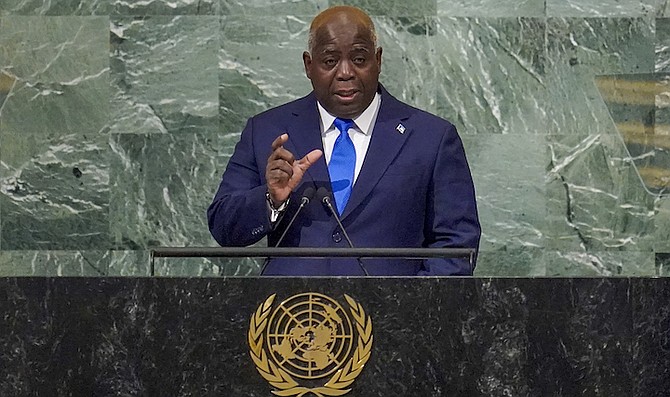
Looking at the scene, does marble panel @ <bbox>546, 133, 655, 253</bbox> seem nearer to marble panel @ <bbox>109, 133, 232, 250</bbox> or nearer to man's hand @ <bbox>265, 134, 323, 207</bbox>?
marble panel @ <bbox>109, 133, 232, 250</bbox>

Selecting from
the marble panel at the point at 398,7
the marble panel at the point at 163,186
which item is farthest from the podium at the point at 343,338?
the marble panel at the point at 398,7

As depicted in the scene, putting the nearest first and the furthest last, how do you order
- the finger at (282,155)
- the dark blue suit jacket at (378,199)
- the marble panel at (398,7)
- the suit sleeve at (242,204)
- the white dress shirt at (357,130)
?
the finger at (282,155), the suit sleeve at (242,204), the dark blue suit jacket at (378,199), the white dress shirt at (357,130), the marble panel at (398,7)

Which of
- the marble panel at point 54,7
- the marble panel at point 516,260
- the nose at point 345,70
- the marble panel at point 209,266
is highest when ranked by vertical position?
the nose at point 345,70

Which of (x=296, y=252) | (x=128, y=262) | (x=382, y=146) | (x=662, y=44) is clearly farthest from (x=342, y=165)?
(x=662, y=44)

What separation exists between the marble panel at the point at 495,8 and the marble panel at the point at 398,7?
52mm

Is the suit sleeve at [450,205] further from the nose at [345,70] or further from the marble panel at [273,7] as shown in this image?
the marble panel at [273,7]

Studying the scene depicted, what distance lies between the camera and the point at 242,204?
4.63 m

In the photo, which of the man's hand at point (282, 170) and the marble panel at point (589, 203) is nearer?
the man's hand at point (282, 170)

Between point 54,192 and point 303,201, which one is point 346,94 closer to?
point 303,201

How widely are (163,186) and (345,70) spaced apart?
2093 millimetres

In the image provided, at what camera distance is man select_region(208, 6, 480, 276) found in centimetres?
474

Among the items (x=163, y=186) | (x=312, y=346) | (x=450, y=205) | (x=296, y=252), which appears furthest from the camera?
(x=163, y=186)

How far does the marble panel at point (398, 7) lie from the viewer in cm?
673

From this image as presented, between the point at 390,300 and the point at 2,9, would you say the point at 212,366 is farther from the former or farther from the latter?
the point at 2,9
